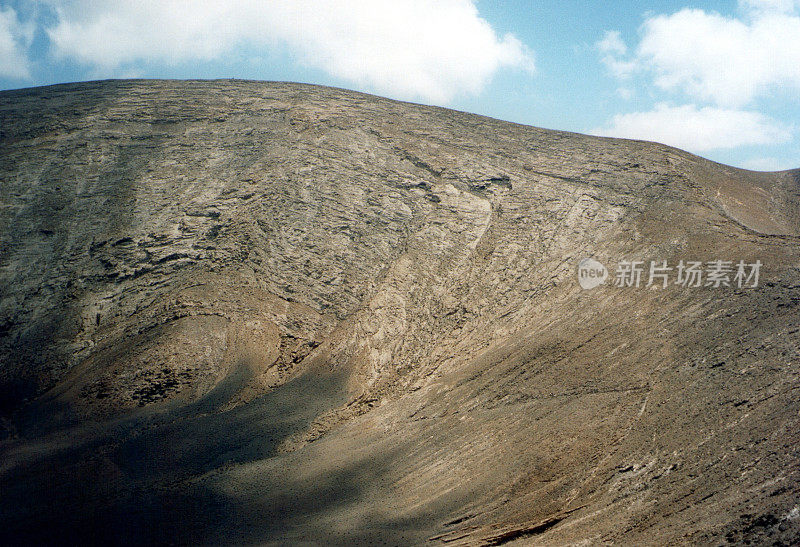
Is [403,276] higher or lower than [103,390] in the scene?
higher

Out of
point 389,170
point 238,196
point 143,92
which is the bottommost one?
point 238,196

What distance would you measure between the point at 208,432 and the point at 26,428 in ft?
9.84

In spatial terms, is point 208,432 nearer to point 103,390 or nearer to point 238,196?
point 103,390

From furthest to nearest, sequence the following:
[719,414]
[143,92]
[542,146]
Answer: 1. [143,92]
2. [542,146]
3. [719,414]

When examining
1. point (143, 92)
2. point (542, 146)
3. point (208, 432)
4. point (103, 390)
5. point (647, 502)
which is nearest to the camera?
point (647, 502)

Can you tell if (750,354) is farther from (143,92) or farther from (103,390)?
(143,92)

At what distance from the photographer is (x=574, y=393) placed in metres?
7.92

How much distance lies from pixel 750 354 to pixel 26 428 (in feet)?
35.3

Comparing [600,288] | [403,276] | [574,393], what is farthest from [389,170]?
[574,393]

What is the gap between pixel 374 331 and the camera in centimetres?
1045

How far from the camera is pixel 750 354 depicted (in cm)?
714

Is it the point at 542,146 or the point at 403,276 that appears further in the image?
the point at 542,146

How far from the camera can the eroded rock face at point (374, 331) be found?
6.53 m

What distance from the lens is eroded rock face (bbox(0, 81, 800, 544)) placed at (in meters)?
6.53
